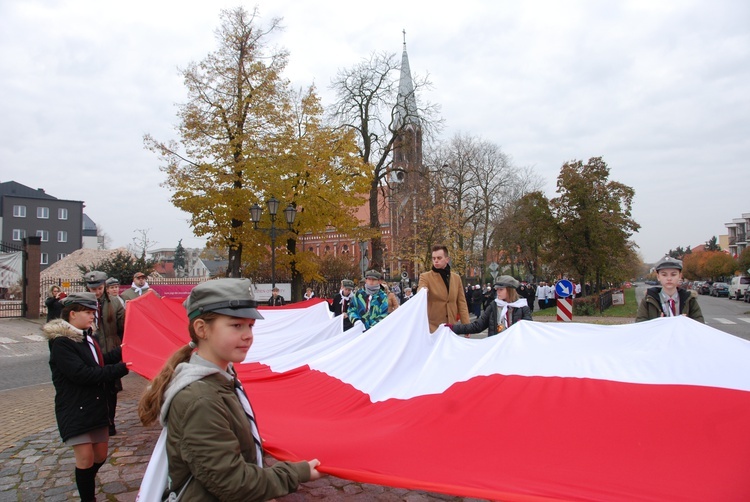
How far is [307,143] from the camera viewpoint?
2483cm

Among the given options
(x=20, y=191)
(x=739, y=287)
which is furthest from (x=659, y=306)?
(x=20, y=191)

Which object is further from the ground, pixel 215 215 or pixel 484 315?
pixel 215 215

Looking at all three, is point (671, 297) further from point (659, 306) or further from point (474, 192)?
point (474, 192)

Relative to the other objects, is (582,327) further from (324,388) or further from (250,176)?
Result: (250,176)

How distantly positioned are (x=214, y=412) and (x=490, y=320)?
5303 millimetres

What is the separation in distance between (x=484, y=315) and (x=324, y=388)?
3.05m

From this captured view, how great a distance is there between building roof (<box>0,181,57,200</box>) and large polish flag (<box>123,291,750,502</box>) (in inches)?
3275

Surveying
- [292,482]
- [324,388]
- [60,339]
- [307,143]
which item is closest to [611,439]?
[292,482]

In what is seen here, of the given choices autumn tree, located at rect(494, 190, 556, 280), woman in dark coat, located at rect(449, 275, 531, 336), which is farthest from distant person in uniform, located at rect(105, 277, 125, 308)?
autumn tree, located at rect(494, 190, 556, 280)

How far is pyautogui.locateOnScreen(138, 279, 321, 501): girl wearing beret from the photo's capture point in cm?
202

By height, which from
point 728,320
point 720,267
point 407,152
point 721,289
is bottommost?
point 728,320

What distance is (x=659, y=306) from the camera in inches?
209

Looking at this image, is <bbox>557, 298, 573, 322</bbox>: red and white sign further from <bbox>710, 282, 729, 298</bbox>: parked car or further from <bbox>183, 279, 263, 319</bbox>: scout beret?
<bbox>710, 282, 729, 298</bbox>: parked car

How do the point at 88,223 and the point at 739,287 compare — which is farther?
the point at 88,223
